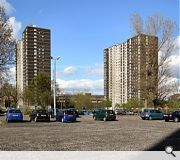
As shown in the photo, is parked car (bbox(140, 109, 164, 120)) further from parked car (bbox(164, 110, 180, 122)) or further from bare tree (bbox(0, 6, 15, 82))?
bare tree (bbox(0, 6, 15, 82))

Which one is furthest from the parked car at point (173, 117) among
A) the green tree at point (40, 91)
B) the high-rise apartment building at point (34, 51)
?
the green tree at point (40, 91)

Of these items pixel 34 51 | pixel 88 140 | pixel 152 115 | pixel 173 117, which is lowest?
pixel 88 140

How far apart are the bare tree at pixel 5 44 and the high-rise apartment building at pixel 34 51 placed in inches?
235

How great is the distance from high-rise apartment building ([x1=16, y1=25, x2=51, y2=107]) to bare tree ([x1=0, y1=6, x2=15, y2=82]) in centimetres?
597

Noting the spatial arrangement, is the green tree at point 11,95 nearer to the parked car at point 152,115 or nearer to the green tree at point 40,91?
the green tree at point 40,91

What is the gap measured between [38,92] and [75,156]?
236ft

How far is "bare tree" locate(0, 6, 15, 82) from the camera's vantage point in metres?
37.7

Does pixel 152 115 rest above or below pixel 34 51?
below

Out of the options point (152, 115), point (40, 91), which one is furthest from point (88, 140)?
point (40, 91)

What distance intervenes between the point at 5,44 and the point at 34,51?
25941mm

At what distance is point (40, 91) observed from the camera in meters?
82.6

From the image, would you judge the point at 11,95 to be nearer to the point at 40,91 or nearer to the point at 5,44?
the point at 40,91

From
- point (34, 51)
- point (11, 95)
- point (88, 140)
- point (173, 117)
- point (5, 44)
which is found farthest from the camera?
point (11, 95)

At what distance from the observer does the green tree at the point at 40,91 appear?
80.2 meters
